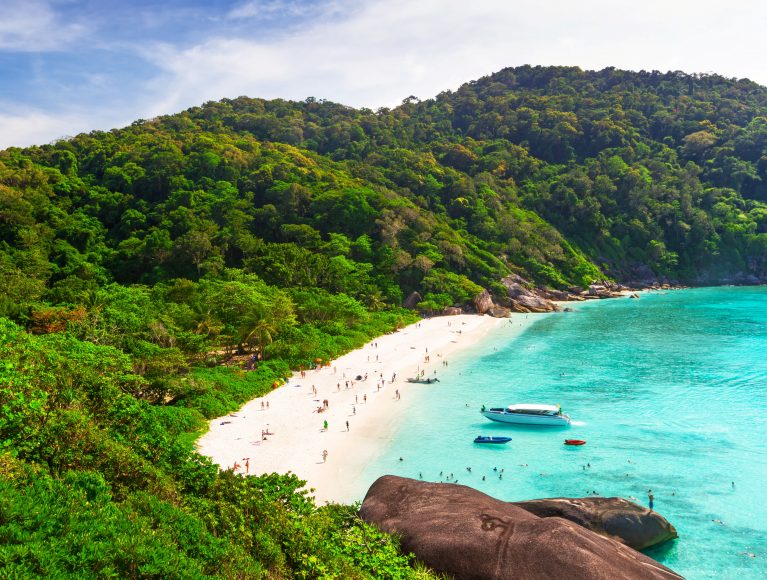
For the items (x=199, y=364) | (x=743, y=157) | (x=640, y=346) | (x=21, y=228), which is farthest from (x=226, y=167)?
(x=743, y=157)

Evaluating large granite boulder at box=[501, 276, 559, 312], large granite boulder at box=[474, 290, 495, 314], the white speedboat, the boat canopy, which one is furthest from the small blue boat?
large granite boulder at box=[501, 276, 559, 312]

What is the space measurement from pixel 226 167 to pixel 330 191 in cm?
2157

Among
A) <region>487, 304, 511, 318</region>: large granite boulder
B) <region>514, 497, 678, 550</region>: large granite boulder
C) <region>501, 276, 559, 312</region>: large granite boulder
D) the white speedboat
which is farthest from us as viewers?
<region>501, 276, 559, 312</region>: large granite boulder

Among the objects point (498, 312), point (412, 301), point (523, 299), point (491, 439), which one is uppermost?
point (412, 301)

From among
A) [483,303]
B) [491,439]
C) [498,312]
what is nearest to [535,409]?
[491,439]

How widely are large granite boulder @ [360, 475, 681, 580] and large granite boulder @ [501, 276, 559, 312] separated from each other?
61385 mm

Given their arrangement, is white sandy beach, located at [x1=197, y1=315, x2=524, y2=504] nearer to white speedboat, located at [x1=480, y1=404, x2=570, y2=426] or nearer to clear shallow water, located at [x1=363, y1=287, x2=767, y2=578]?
clear shallow water, located at [x1=363, y1=287, x2=767, y2=578]

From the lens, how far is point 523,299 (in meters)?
74.8

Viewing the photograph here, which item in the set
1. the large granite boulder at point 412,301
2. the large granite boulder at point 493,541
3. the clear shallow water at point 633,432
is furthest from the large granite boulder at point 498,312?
the large granite boulder at point 493,541

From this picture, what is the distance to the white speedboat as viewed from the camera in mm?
28984

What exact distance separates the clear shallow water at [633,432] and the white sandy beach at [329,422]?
62.3 inches

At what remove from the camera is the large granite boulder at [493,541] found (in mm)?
11008

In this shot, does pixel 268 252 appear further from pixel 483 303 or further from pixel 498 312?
pixel 498 312

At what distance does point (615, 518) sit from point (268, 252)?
167 feet
